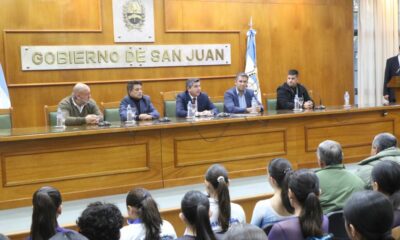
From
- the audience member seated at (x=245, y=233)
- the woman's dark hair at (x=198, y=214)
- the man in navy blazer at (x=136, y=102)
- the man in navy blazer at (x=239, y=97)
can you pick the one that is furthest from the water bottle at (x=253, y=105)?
the audience member seated at (x=245, y=233)

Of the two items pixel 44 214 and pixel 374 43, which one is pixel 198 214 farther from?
pixel 374 43

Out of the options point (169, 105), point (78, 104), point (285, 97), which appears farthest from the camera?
point (285, 97)

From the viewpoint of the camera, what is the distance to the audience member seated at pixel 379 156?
3211 millimetres

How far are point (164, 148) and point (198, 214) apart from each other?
8.17ft

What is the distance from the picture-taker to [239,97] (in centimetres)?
635

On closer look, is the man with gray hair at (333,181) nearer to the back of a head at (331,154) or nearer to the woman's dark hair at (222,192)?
the back of a head at (331,154)

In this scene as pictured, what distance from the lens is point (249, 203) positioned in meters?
4.13

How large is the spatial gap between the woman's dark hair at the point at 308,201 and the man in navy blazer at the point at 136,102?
10.9ft

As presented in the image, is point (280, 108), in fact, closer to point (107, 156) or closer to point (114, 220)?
point (107, 156)

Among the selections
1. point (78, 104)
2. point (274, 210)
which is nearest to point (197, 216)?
point (274, 210)

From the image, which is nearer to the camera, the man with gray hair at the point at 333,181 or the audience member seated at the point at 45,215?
the audience member seated at the point at 45,215

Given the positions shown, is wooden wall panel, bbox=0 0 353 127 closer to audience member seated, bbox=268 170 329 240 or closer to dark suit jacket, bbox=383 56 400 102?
dark suit jacket, bbox=383 56 400 102

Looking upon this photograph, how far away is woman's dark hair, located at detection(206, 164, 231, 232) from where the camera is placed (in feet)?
8.61

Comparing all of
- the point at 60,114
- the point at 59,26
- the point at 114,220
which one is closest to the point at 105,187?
the point at 60,114
